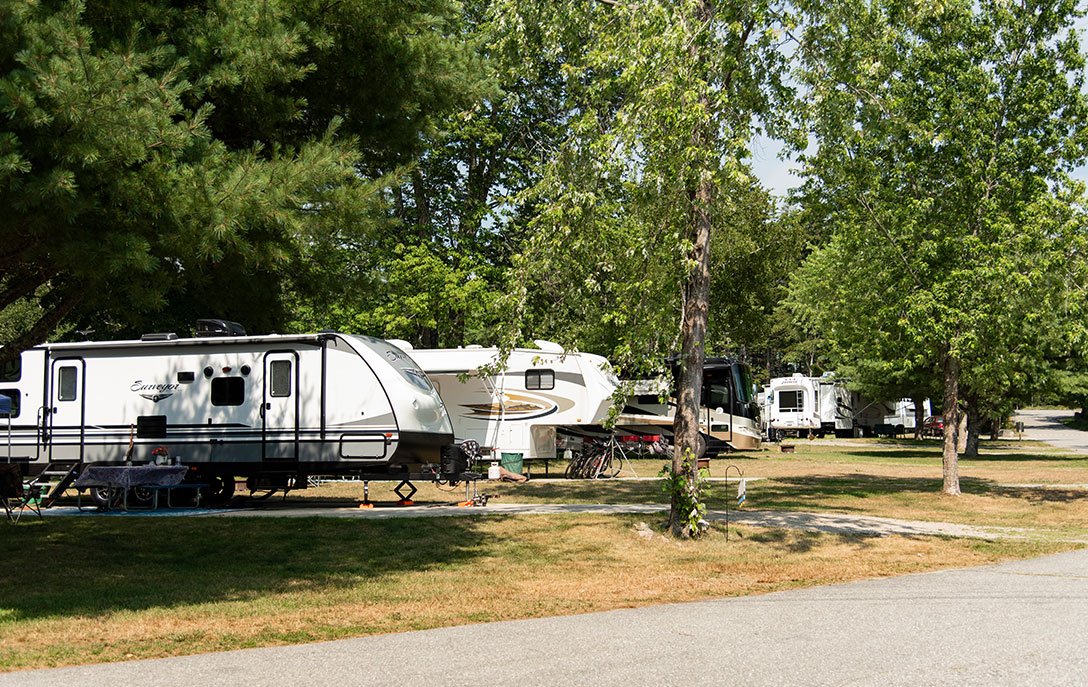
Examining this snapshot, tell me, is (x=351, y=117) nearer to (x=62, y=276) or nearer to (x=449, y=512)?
(x=62, y=276)

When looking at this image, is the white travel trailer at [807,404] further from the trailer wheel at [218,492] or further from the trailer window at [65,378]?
the trailer window at [65,378]

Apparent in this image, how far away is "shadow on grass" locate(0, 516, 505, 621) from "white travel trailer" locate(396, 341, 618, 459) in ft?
28.0

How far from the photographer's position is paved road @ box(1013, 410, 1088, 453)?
155ft

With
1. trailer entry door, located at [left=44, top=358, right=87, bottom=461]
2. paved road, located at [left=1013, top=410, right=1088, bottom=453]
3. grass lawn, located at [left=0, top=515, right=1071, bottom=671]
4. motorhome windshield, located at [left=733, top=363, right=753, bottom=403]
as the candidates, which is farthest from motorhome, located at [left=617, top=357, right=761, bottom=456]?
paved road, located at [left=1013, top=410, right=1088, bottom=453]

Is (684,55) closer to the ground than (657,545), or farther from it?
farther from it

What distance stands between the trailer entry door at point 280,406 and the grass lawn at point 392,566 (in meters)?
1.81

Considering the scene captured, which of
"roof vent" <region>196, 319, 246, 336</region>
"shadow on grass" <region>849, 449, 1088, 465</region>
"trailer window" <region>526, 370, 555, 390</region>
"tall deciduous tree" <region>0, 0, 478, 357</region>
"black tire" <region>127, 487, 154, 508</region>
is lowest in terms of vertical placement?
"shadow on grass" <region>849, 449, 1088, 465</region>

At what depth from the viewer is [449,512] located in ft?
52.9

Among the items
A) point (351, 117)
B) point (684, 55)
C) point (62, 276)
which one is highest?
point (684, 55)

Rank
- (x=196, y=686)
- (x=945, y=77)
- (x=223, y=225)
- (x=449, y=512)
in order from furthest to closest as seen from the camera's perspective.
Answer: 1. (x=945, y=77)
2. (x=449, y=512)
3. (x=223, y=225)
4. (x=196, y=686)

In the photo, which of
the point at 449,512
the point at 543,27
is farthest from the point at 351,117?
the point at 449,512

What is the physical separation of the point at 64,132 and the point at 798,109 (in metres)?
9.02

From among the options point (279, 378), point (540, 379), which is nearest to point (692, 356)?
point (279, 378)

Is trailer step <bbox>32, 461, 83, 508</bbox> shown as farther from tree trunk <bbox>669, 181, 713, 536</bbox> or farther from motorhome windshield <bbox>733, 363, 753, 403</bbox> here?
motorhome windshield <bbox>733, 363, 753, 403</bbox>
